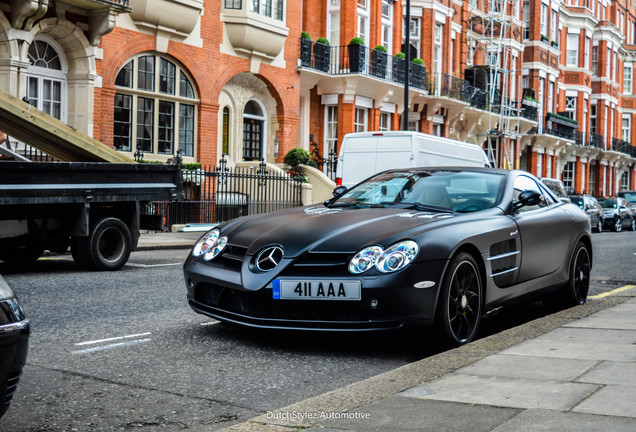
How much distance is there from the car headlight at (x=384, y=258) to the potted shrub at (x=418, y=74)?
27.8m

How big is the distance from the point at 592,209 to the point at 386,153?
53.0 ft

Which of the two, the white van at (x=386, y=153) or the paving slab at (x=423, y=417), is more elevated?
the white van at (x=386, y=153)

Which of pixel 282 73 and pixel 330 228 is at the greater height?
pixel 282 73

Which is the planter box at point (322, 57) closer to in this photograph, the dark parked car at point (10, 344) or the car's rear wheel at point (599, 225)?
the car's rear wheel at point (599, 225)

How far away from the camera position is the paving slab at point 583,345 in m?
5.43

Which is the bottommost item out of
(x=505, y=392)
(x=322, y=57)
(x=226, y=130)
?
(x=505, y=392)

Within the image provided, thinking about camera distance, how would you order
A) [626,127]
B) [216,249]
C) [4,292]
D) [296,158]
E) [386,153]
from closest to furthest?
[4,292], [216,249], [386,153], [296,158], [626,127]

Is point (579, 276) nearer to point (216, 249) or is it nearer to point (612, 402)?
point (216, 249)

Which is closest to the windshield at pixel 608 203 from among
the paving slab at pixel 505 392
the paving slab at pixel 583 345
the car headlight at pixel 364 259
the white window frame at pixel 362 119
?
the white window frame at pixel 362 119

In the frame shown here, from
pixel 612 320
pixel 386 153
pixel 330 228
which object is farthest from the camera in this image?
pixel 386 153

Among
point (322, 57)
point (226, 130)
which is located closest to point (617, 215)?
point (322, 57)

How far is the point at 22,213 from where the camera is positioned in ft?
33.9

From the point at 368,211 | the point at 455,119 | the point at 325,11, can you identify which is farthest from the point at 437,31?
the point at 368,211

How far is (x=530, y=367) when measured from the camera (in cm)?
506
